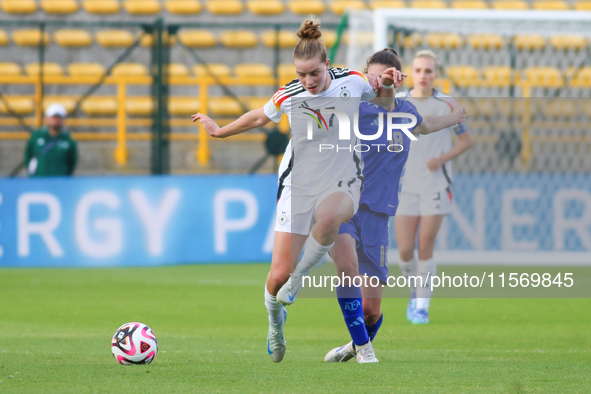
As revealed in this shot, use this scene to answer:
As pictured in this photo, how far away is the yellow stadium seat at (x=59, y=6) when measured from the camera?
1540 cm

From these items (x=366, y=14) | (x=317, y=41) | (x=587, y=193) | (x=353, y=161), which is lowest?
(x=587, y=193)

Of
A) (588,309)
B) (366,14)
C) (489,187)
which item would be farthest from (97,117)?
(588,309)

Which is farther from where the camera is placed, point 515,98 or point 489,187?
point 515,98

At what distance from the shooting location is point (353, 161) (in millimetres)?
4832

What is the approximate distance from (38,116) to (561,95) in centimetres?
719

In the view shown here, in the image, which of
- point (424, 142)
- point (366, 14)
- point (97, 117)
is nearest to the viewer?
point (424, 142)

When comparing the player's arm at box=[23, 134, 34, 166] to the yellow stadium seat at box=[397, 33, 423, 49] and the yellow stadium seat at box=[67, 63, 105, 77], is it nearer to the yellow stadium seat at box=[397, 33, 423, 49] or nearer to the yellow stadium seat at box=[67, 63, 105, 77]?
the yellow stadium seat at box=[67, 63, 105, 77]

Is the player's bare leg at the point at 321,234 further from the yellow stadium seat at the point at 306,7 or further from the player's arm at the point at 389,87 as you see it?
the yellow stadium seat at the point at 306,7

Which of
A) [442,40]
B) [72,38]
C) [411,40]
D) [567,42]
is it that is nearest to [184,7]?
[72,38]

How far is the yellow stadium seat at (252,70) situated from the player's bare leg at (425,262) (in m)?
8.06

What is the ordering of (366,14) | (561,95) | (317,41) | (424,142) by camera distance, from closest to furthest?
(317,41)
(424,142)
(366,14)
(561,95)

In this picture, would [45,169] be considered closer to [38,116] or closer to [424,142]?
[38,116]

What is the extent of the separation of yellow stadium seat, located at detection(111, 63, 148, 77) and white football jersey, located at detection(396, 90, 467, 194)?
27.6 ft

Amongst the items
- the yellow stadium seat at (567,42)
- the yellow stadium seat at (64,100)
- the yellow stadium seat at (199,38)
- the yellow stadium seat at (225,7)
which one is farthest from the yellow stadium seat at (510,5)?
the yellow stadium seat at (64,100)
